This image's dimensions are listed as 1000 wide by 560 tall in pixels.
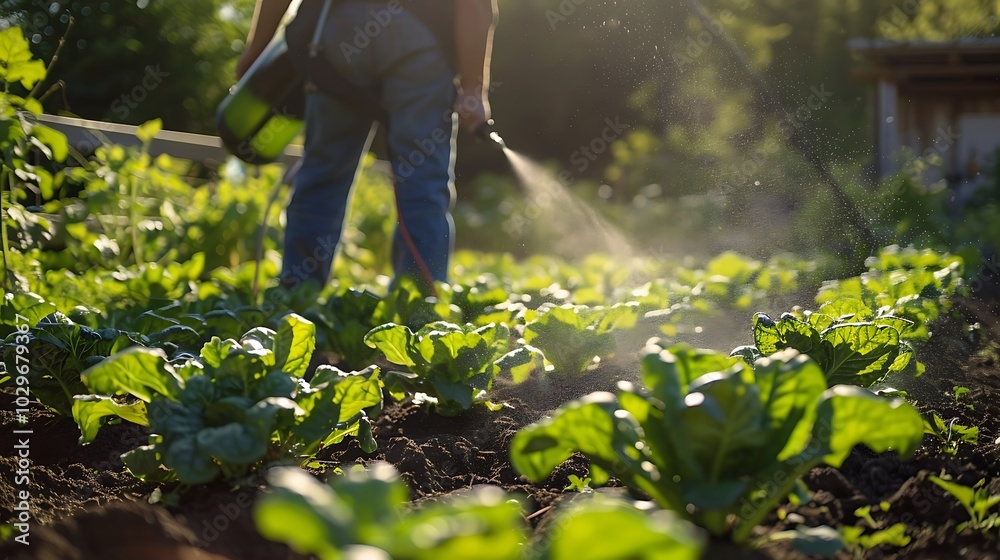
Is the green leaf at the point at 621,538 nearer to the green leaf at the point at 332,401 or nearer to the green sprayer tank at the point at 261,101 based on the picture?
the green leaf at the point at 332,401

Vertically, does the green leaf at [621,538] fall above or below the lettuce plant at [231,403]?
above

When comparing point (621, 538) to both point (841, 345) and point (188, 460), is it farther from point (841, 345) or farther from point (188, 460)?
point (841, 345)

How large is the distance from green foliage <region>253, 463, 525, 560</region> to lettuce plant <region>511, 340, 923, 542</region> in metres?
0.41

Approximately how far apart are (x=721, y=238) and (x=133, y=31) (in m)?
9.16

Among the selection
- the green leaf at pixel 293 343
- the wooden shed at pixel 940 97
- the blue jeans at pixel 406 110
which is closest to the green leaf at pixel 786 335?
the green leaf at pixel 293 343

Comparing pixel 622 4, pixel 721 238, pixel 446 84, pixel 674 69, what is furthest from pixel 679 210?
pixel 446 84

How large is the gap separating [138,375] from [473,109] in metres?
2.25

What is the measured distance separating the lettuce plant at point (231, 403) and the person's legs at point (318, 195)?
205 centimetres

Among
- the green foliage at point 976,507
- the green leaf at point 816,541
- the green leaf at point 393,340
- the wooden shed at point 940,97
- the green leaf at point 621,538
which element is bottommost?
the wooden shed at point 940,97

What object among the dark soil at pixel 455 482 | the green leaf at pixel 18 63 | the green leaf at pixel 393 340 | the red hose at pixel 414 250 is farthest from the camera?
the red hose at pixel 414 250

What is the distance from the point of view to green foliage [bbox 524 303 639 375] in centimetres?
238

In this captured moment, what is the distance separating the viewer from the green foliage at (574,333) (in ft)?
7.79

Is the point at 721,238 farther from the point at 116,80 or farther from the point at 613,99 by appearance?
the point at 613,99

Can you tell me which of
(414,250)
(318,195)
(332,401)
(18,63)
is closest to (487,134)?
(414,250)
